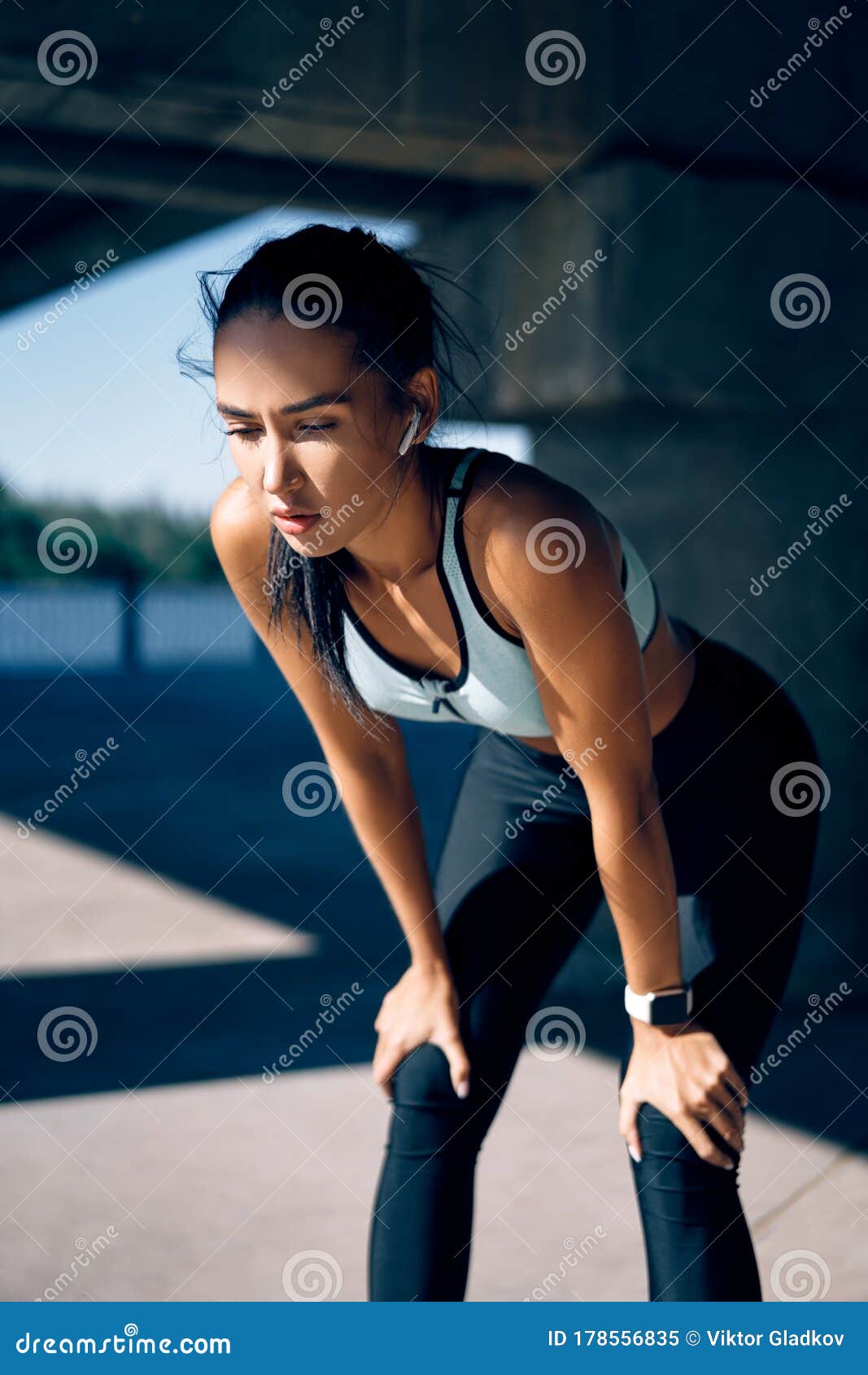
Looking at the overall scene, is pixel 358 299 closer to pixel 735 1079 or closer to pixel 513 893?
pixel 513 893

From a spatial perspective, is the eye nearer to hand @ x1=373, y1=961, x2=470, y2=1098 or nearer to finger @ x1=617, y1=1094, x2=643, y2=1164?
hand @ x1=373, y1=961, x2=470, y2=1098

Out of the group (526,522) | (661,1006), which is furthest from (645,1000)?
(526,522)

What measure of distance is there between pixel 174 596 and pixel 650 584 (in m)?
21.3

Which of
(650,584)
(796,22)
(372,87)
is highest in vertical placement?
(796,22)

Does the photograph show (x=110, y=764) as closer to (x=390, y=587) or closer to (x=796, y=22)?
(x=796, y=22)

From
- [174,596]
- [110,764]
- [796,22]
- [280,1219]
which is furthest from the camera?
[174,596]

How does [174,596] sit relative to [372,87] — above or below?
below

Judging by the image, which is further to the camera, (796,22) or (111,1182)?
(796,22)

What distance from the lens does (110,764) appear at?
1104 cm

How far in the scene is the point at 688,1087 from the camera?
1799 millimetres

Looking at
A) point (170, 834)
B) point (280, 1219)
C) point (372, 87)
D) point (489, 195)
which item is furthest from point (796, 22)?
point (170, 834)

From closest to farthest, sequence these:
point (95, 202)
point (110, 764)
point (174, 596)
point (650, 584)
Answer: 1. point (650, 584)
2. point (95, 202)
3. point (110, 764)
4. point (174, 596)

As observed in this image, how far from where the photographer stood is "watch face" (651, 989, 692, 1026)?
181cm

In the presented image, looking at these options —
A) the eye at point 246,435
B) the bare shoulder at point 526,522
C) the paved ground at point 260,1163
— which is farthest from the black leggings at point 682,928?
the paved ground at point 260,1163
